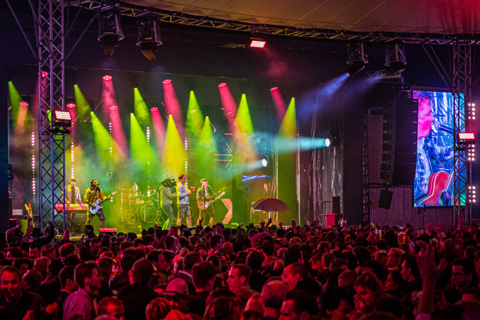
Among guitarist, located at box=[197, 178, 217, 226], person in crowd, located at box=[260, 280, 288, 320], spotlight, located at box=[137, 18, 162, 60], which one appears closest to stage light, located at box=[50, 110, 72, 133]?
spotlight, located at box=[137, 18, 162, 60]

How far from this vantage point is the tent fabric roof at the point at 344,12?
49.2 feet

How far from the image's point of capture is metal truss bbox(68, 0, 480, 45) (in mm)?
14703

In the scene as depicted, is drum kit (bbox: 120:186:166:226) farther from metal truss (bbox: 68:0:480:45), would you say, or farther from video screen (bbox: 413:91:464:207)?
video screen (bbox: 413:91:464:207)

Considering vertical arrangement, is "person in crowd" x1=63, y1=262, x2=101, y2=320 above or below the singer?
below

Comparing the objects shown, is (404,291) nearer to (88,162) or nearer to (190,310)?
(190,310)

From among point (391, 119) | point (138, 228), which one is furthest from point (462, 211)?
point (138, 228)

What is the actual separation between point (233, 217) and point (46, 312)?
17961mm

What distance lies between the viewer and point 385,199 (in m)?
20.5

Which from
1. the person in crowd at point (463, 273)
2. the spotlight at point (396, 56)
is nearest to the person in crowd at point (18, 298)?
the person in crowd at point (463, 273)

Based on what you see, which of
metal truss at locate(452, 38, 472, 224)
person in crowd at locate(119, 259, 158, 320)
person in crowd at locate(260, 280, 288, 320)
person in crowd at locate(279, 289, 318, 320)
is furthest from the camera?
metal truss at locate(452, 38, 472, 224)

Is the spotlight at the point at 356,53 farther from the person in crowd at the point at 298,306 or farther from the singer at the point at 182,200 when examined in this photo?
the person in crowd at the point at 298,306

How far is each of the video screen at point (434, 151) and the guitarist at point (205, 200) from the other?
7.38 metres

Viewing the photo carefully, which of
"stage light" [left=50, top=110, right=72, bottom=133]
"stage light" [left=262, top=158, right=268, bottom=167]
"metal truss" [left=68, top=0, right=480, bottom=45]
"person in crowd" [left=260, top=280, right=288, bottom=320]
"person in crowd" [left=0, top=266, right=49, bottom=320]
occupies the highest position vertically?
"metal truss" [left=68, top=0, right=480, bottom=45]

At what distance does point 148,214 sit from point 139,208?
39 centimetres
